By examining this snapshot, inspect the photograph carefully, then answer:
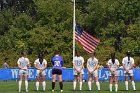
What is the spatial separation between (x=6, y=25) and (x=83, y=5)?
452 inches

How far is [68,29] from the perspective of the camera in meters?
60.8

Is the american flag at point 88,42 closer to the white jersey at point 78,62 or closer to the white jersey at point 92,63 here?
the white jersey at point 78,62

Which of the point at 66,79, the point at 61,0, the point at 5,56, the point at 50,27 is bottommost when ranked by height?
the point at 66,79

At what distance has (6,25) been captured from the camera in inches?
2635

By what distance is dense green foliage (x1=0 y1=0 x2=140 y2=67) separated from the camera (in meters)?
58.4

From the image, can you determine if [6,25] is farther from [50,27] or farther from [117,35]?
[117,35]

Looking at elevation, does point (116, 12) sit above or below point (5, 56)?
above

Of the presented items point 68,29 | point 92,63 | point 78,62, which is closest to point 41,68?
point 78,62

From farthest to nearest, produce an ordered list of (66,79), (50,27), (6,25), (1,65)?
(6,25)
(50,27)
(1,65)
(66,79)

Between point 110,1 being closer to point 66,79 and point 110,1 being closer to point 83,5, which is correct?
point 83,5

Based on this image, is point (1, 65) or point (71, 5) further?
point (71, 5)

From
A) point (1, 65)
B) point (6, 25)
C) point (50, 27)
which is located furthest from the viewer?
point (6, 25)

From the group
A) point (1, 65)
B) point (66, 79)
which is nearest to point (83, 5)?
point (1, 65)

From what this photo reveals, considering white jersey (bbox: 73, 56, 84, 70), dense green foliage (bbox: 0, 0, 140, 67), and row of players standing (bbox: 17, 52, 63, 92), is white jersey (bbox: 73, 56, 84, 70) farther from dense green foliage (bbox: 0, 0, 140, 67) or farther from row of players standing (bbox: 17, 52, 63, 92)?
dense green foliage (bbox: 0, 0, 140, 67)
